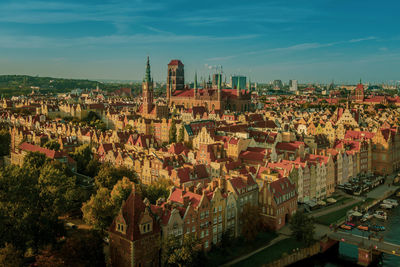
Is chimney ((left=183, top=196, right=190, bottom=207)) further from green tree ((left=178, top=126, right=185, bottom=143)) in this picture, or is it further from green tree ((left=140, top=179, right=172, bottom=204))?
green tree ((left=178, top=126, right=185, bottom=143))

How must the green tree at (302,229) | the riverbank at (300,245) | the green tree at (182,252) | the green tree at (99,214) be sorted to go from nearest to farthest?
the green tree at (182,252) → the riverbank at (300,245) → the green tree at (99,214) → the green tree at (302,229)

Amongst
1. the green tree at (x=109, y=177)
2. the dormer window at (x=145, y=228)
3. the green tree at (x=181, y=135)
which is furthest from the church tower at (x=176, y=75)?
the dormer window at (x=145, y=228)

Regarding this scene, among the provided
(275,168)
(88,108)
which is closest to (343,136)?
(275,168)

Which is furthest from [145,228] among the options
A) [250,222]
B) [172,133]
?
[172,133]

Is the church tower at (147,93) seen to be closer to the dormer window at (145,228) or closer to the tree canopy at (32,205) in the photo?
the tree canopy at (32,205)

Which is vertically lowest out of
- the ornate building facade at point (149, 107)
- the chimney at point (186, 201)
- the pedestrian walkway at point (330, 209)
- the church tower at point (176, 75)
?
the pedestrian walkway at point (330, 209)

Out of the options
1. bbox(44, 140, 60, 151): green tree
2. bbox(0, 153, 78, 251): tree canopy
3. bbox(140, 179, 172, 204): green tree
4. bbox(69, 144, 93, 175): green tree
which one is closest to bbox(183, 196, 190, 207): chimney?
bbox(140, 179, 172, 204): green tree

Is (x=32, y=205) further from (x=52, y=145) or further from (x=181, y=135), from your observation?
(x=181, y=135)
